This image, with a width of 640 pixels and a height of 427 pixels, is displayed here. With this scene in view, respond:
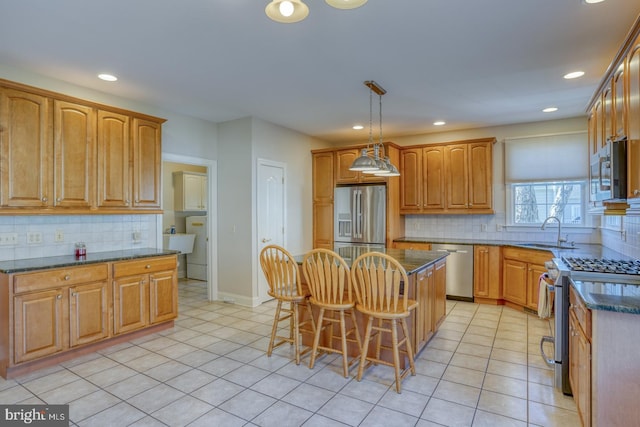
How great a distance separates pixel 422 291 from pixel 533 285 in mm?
2183

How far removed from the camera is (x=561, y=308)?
2498 millimetres

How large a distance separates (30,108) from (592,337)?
436 cm

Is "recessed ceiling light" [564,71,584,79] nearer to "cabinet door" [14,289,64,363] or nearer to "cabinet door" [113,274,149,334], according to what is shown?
"cabinet door" [113,274,149,334]

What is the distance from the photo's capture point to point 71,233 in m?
3.50

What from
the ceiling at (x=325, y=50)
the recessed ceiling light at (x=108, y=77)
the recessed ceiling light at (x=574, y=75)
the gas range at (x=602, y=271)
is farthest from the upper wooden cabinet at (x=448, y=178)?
the recessed ceiling light at (x=108, y=77)

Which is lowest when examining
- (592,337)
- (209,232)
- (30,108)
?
(592,337)

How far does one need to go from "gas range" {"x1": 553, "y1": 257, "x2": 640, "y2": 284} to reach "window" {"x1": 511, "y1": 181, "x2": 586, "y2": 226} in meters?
2.27

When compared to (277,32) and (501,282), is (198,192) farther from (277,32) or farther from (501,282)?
(501,282)

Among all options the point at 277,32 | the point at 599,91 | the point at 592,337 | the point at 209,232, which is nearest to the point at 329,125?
the point at 209,232

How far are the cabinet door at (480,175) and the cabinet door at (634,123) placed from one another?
9.78 feet

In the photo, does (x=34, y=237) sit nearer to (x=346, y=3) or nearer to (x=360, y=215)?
(x=346, y=3)

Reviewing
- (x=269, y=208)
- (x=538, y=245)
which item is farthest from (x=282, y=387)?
(x=538, y=245)

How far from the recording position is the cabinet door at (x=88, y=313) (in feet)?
9.93

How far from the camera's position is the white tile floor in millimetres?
2197
